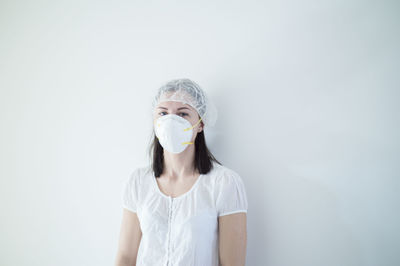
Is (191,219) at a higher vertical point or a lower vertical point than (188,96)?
lower

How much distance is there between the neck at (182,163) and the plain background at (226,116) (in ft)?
0.58

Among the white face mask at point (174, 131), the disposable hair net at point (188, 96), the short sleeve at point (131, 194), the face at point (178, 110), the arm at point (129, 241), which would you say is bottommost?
the arm at point (129, 241)

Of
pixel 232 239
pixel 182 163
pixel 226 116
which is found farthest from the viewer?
pixel 226 116

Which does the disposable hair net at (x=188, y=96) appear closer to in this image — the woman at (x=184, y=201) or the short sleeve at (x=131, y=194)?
the woman at (x=184, y=201)

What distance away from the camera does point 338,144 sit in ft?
2.85

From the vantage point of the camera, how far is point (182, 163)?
969 mm

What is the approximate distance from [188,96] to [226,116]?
0.25 metres

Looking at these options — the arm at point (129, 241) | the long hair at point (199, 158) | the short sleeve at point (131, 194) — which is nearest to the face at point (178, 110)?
the long hair at point (199, 158)

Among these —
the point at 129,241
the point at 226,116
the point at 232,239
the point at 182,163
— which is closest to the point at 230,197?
the point at 232,239

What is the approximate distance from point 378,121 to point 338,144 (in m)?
0.16

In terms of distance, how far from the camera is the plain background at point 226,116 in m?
0.84

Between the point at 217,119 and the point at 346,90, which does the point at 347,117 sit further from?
the point at 217,119

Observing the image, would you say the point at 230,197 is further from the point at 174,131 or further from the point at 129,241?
the point at 129,241

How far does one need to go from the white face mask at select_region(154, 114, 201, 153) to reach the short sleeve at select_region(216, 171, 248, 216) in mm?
225
